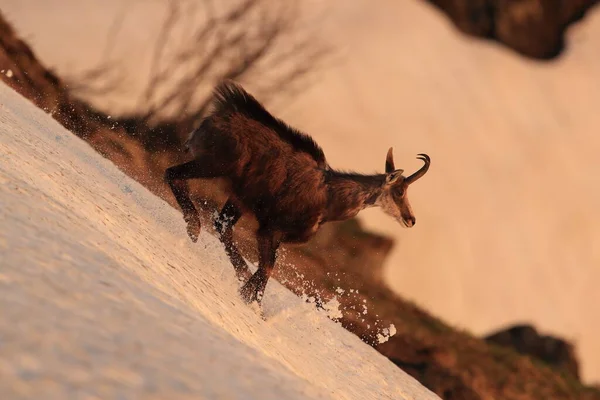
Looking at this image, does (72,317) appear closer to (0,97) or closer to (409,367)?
(0,97)

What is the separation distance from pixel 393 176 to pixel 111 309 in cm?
421

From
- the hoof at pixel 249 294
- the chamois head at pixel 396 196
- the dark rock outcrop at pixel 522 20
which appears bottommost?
the hoof at pixel 249 294

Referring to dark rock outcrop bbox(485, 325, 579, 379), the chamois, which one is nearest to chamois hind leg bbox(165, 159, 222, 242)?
the chamois

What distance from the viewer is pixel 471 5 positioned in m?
20.5

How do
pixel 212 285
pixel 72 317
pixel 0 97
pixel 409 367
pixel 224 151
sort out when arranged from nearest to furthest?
pixel 72 317 < pixel 212 285 < pixel 224 151 < pixel 0 97 < pixel 409 367

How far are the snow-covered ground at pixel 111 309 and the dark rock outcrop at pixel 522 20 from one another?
15.2m

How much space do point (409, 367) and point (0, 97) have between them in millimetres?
6348

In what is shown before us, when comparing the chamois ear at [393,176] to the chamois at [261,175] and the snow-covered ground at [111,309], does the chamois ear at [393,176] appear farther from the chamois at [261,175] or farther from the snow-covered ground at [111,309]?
the snow-covered ground at [111,309]

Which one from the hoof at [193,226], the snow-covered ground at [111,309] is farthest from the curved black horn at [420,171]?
Answer: the hoof at [193,226]

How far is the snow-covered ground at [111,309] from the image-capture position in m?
2.39

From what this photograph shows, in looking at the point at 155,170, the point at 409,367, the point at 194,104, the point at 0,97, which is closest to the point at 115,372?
the point at 0,97

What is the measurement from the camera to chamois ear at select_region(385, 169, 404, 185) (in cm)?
680

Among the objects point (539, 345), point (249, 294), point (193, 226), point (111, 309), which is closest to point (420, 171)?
point (249, 294)

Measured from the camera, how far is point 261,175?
6.37m
